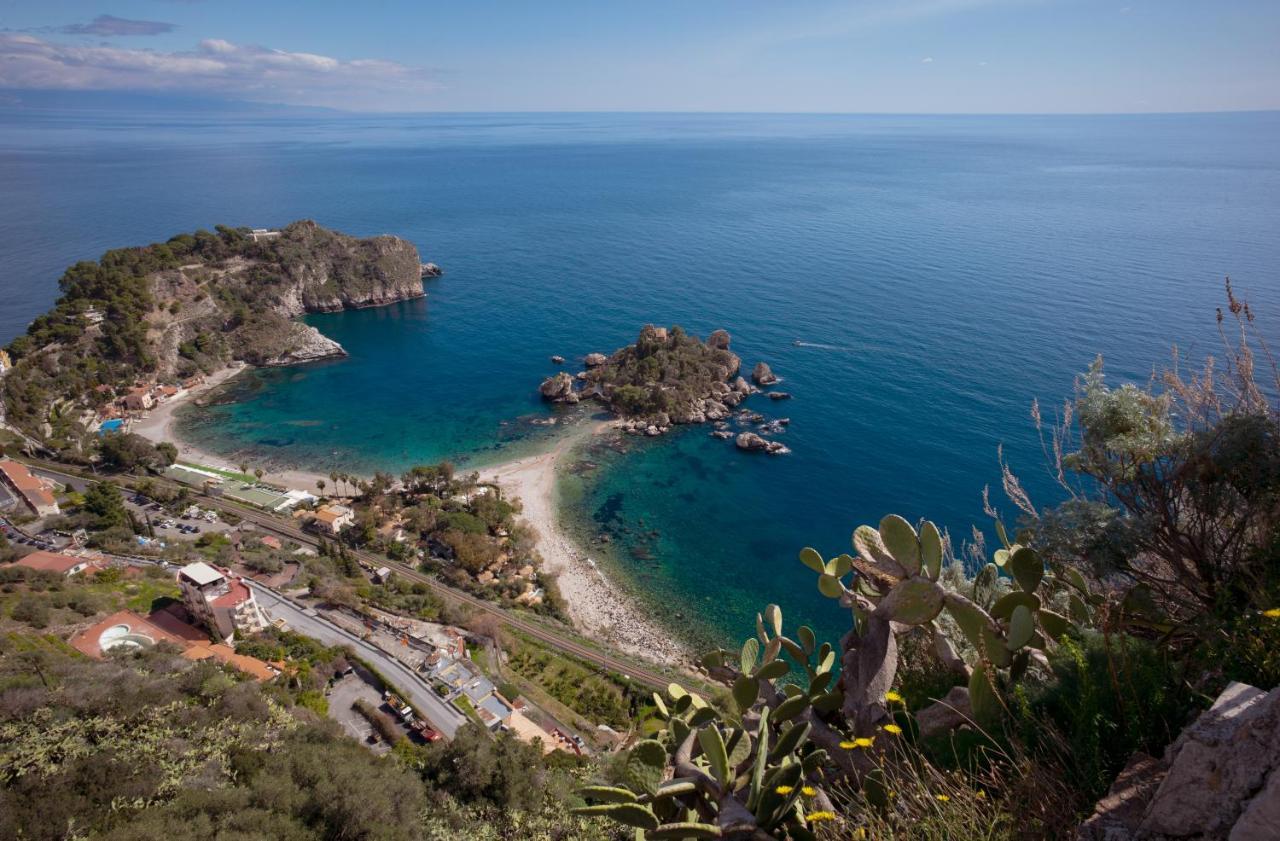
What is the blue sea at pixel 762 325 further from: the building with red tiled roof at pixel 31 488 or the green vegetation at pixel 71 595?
the green vegetation at pixel 71 595

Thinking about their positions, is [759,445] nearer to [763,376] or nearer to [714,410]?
[714,410]

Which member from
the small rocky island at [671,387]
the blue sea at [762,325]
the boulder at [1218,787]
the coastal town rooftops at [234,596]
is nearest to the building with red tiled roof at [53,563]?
the coastal town rooftops at [234,596]

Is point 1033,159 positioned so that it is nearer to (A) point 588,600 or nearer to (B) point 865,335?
(B) point 865,335

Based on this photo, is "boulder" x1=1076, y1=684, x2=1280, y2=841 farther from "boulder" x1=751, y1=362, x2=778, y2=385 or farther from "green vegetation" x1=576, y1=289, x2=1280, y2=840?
"boulder" x1=751, y1=362, x2=778, y2=385


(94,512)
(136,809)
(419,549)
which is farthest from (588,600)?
(94,512)

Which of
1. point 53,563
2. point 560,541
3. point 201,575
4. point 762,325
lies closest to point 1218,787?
point 201,575

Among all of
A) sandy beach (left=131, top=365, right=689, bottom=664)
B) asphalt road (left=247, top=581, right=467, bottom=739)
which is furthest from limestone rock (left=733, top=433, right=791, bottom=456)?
asphalt road (left=247, top=581, right=467, bottom=739)
